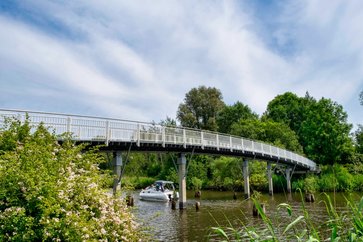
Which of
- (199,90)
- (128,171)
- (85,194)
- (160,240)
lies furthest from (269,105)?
(85,194)

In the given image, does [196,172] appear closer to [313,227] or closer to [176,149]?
[176,149]

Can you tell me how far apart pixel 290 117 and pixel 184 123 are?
22232mm

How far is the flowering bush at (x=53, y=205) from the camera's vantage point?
5766 mm

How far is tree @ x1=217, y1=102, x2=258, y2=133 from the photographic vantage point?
217 ft

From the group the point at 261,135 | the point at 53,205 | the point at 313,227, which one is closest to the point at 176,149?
the point at 53,205

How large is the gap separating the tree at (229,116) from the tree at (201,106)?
1227mm

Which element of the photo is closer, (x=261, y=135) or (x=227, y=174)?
(x=227, y=174)

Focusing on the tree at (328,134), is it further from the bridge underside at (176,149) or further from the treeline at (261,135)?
the bridge underside at (176,149)

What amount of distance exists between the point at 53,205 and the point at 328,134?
45.6 meters

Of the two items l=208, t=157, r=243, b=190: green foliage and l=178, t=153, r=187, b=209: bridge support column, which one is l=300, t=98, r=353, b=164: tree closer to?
l=208, t=157, r=243, b=190: green foliage

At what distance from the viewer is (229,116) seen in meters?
66.4

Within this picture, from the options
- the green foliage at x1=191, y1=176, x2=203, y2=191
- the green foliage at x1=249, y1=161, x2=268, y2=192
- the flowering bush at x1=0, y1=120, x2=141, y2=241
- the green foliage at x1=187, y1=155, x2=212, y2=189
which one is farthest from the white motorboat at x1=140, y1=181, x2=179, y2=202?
the flowering bush at x1=0, y1=120, x2=141, y2=241

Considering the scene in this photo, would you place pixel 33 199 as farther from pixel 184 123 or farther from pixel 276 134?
pixel 184 123

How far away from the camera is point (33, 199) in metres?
6.09
